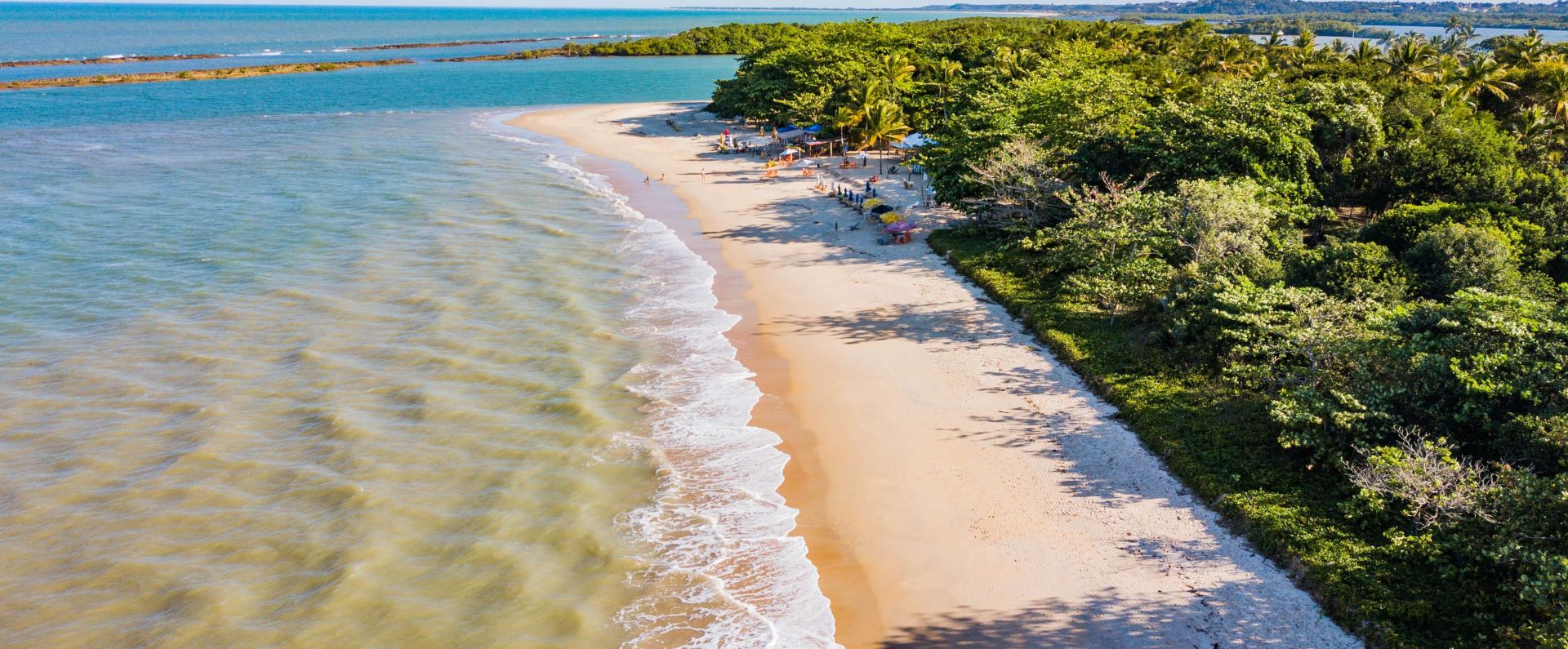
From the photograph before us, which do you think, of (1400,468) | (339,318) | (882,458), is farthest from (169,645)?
(1400,468)

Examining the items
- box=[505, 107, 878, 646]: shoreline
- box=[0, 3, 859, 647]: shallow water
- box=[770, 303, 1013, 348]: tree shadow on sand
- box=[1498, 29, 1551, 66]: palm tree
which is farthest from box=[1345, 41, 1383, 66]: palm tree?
box=[0, 3, 859, 647]: shallow water

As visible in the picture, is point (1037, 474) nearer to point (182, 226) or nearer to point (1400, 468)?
point (1400, 468)

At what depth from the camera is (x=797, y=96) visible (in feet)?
188

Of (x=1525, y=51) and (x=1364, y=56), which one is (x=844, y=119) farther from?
(x=1525, y=51)

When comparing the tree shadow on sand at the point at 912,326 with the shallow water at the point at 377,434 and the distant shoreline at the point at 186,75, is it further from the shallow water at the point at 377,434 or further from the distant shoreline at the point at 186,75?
the distant shoreline at the point at 186,75

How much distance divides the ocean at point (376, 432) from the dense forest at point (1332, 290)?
8905 mm

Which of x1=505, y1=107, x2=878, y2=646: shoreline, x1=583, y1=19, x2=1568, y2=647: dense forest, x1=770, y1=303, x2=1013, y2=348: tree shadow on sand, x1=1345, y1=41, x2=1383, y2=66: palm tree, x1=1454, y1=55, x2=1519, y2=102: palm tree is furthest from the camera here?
x1=1345, y1=41, x2=1383, y2=66: palm tree

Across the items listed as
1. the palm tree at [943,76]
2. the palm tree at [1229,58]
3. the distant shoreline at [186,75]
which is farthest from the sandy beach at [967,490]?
the distant shoreline at [186,75]

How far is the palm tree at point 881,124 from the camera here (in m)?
51.0

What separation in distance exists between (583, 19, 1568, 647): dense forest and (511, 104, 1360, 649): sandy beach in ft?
3.06

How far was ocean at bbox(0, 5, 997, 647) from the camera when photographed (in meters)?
15.2

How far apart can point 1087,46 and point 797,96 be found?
19.1 m

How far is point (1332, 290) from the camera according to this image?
74.3 feet

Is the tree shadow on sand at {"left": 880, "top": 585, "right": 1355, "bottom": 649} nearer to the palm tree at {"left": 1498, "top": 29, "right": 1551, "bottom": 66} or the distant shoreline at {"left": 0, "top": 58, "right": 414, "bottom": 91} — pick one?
the palm tree at {"left": 1498, "top": 29, "right": 1551, "bottom": 66}
